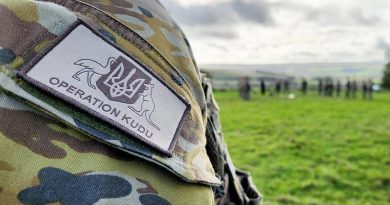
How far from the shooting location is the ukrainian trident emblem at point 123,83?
1.57 ft

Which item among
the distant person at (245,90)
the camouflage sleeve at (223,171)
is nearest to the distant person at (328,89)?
the distant person at (245,90)

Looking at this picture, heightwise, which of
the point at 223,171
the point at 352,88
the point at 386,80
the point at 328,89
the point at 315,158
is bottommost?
the point at 386,80

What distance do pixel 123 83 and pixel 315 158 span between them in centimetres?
559

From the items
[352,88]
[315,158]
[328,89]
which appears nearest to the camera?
[315,158]

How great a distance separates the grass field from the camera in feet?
14.4

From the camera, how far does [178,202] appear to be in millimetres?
491

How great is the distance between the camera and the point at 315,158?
5859 mm

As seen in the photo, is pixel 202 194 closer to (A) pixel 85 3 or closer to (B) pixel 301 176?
(A) pixel 85 3

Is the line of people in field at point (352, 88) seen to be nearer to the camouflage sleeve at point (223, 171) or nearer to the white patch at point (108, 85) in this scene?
the camouflage sleeve at point (223, 171)

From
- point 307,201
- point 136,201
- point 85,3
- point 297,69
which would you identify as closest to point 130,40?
point 85,3

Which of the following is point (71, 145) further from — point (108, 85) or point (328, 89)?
point (328, 89)

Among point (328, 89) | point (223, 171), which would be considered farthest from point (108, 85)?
point (328, 89)

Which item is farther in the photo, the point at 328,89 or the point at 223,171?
the point at 328,89

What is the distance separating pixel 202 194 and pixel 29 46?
216 millimetres
